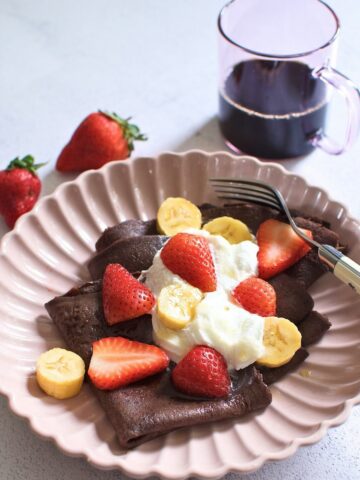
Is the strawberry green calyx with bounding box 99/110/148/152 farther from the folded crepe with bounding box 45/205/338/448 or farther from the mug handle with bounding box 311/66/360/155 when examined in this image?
the mug handle with bounding box 311/66/360/155

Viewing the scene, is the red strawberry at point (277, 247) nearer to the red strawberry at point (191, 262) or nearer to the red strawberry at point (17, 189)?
the red strawberry at point (191, 262)

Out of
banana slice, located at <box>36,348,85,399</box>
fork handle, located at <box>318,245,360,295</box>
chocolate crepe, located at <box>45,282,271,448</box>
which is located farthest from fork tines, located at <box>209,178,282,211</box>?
banana slice, located at <box>36,348,85,399</box>

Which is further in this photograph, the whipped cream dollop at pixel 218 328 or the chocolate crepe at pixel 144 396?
the whipped cream dollop at pixel 218 328

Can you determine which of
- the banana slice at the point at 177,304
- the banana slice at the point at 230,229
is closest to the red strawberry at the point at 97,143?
the banana slice at the point at 230,229

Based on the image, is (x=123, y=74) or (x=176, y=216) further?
(x=123, y=74)

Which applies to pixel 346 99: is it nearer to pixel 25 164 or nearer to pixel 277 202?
pixel 277 202

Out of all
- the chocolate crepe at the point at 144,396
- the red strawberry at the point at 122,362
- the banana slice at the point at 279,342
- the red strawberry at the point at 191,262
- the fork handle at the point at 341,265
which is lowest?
the chocolate crepe at the point at 144,396

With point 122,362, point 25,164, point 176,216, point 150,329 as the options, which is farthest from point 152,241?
point 25,164
